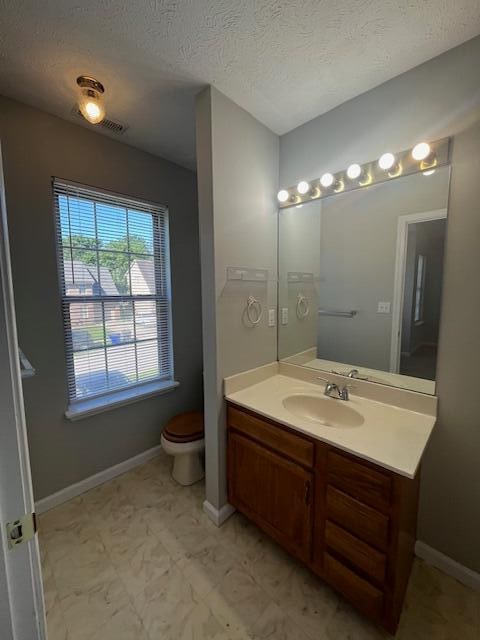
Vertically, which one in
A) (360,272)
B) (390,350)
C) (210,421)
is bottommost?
(210,421)

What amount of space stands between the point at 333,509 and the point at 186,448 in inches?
42.7

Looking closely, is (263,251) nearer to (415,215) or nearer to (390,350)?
(415,215)

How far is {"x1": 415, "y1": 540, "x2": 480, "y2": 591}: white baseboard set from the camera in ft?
4.31

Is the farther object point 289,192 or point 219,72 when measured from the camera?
point 289,192

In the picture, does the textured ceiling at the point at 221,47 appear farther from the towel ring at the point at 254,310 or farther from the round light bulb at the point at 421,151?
the towel ring at the point at 254,310

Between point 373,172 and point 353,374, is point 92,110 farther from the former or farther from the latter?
point 353,374

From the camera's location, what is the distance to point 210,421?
5.50 ft

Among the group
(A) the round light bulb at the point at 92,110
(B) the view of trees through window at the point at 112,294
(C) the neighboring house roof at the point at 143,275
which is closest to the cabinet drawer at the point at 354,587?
(B) the view of trees through window at the point at 112,294

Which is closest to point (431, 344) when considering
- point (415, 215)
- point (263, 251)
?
point (415, 215)

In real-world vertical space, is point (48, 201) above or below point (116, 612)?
above

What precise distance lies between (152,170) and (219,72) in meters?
1.01

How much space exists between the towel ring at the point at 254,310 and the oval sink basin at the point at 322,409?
1.74 ft

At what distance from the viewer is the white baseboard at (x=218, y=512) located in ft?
5.48

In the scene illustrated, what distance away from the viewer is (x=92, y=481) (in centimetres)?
197
